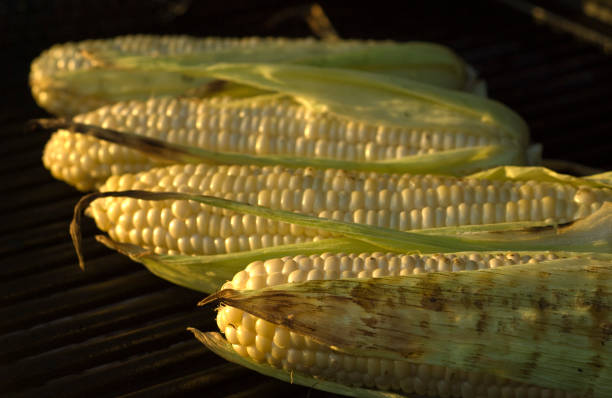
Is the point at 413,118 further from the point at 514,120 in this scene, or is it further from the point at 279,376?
the point at 279,376

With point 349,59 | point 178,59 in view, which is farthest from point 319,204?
point 178,59

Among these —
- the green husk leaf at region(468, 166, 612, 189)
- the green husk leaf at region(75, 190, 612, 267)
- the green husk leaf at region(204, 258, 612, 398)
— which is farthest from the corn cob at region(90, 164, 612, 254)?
the green husk leaf at region(204, 258, 612, 398)

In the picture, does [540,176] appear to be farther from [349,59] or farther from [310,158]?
[349,59]

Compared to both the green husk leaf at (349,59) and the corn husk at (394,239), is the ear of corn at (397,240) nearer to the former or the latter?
Answer: the corn husk at (394,239)

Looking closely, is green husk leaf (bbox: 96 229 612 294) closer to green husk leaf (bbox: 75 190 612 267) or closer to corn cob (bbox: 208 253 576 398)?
green husk leaf (bbox: 75 190 612 267)

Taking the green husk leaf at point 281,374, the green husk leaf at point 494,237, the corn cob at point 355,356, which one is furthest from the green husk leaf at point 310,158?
the green husk leaf at point 281,374

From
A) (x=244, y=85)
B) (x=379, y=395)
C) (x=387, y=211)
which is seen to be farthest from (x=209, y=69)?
(x=379, y=395)
